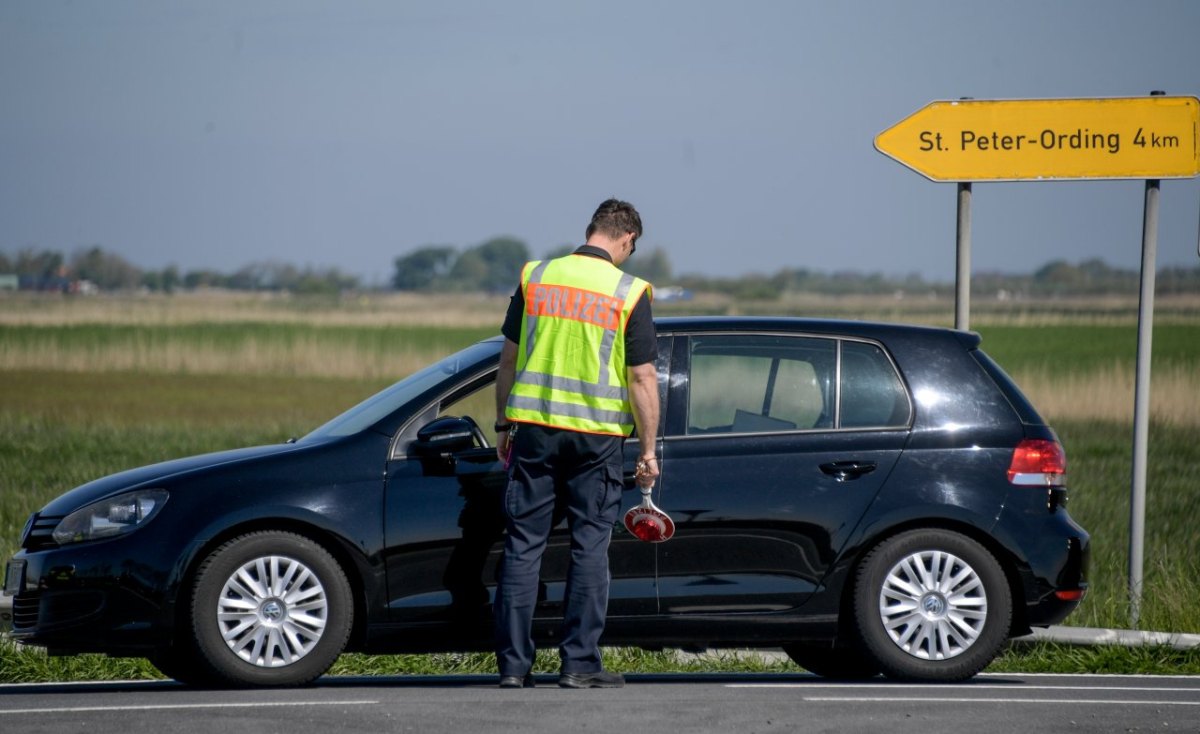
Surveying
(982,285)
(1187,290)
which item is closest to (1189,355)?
(1187,290)

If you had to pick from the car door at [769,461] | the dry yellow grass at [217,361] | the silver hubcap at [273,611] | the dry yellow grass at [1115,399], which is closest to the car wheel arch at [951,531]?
the car door at [769,461]

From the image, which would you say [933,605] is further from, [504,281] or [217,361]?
[504,281]

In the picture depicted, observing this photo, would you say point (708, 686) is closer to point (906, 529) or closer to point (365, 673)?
point (906, 529)

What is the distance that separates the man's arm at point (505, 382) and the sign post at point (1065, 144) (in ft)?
11.5

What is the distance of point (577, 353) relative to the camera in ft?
23.3

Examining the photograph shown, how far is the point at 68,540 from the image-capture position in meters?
7.27

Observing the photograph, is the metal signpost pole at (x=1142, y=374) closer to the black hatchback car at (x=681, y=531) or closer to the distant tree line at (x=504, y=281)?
the black hatchback car at (x=681, y=531)

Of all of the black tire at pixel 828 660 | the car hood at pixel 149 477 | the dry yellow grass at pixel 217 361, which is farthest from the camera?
the dry yellow grass at pixel 217 361

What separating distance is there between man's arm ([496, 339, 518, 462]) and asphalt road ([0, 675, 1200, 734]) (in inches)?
38.2

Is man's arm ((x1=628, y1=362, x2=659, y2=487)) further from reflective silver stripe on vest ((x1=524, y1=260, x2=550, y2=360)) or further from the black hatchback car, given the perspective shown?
reflective silver stripe on vest ((x1=524, y1=260, x2=550, y2=360))

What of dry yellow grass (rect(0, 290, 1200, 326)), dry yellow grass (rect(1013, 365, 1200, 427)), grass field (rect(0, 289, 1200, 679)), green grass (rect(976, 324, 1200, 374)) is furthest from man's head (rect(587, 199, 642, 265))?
dry yellow grass (rect(0, 290, 1200, 326))

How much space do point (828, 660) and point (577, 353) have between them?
87.0 inches

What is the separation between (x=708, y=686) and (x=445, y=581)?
45.9 inches

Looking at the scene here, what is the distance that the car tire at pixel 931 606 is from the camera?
752 cm
